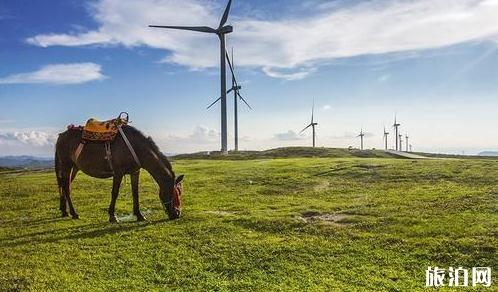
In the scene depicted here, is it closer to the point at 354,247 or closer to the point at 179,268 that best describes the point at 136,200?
the point at 179,268

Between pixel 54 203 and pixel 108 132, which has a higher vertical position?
pixel 108 132

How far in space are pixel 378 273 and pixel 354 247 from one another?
1774 millimetres

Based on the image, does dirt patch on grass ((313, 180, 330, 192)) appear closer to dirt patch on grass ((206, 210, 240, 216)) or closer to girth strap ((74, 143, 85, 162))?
dirt patch on grass ((206, 210, 240, 216))

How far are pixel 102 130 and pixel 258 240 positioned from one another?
6663mm

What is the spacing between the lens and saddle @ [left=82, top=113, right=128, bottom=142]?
15586 millimetres

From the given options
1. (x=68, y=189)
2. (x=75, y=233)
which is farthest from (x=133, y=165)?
(x=75, y=233)

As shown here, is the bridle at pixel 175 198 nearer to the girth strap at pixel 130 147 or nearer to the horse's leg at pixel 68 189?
the girth strap at pixel 130 147

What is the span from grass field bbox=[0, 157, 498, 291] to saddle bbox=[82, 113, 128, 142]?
2659 mm

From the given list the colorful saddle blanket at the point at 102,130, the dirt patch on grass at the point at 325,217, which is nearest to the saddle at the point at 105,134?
the colorful saddle blanket at the point at 102,130

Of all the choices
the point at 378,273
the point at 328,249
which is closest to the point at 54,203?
the point at 328,249

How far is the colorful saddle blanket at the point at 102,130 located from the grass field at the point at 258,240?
2.67 meters

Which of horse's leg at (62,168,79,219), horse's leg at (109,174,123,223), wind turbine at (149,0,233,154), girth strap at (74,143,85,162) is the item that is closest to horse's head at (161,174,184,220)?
horse's leg at (109,174,123,223)

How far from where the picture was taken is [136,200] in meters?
15.5

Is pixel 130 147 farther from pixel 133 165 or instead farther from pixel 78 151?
pixel 78 151
